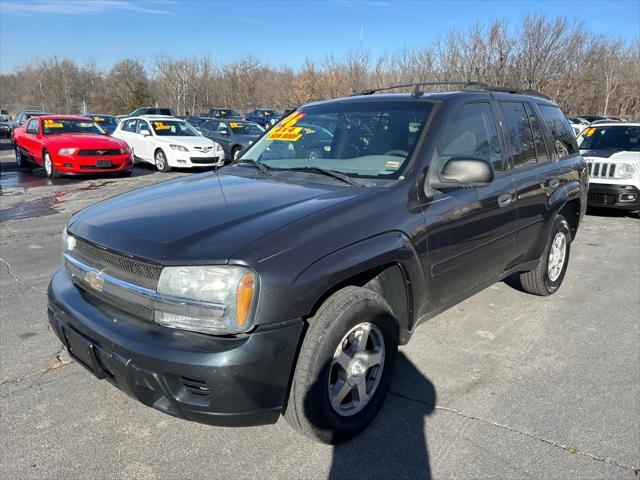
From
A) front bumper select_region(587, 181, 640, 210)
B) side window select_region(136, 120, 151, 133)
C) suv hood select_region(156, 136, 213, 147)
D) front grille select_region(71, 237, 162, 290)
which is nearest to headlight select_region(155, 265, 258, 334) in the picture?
front grille select_region(71, 237, 162, 290)

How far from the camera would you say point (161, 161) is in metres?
15.2

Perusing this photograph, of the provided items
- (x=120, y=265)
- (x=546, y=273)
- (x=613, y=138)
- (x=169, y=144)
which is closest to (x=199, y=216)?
(x=120, y=265)

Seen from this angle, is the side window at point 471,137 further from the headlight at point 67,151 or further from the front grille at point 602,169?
the headlight at point 67,151

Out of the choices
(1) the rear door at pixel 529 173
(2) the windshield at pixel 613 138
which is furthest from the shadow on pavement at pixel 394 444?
(2) the windshield at pixel 613 138

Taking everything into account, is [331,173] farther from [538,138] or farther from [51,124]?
[51,124]

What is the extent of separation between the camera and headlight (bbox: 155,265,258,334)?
2.14 meters

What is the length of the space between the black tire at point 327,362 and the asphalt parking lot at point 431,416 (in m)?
0.15

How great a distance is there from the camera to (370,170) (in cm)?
318

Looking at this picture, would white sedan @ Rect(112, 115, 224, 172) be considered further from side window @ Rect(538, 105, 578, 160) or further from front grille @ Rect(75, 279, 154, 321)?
front grille @ Rect(75, 279, 154, 321)

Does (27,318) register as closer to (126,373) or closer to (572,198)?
(126,373)

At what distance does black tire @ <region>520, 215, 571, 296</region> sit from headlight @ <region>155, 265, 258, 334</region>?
11.1 feet

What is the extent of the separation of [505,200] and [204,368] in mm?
2619

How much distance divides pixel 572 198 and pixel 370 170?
2.75 metres

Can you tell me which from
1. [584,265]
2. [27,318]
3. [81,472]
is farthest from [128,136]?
[81,472]
